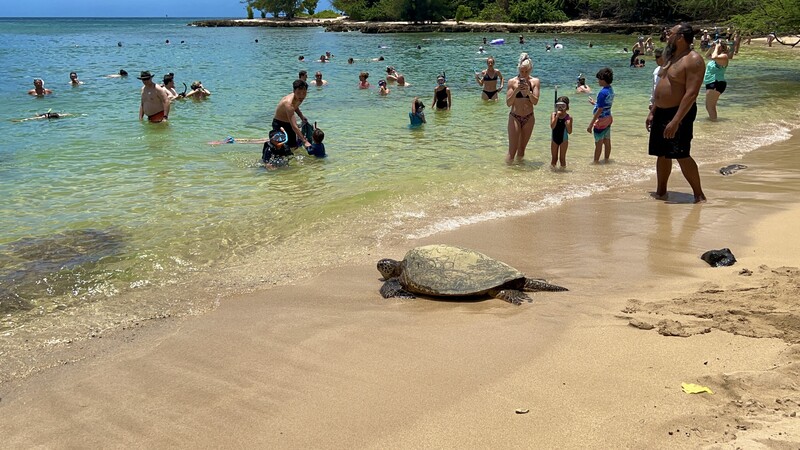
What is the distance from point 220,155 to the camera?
10.9m

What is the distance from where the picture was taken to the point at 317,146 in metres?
10.5

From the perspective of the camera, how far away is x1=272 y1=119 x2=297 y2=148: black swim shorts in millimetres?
10597

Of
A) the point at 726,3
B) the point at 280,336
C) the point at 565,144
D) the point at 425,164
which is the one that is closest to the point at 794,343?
the point at 280,336

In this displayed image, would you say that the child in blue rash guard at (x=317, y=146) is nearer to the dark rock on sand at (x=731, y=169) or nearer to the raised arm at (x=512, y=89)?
the raised arm at (x=512, y=89)

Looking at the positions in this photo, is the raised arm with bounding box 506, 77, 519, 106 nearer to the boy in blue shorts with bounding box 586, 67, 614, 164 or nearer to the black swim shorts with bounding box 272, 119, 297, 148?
the boy in blue shorts with bounding box 586, 67, 614, 164

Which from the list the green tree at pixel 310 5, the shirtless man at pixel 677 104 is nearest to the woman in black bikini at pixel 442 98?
the shirtless man at pixel 677 104

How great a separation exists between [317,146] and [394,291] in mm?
6014

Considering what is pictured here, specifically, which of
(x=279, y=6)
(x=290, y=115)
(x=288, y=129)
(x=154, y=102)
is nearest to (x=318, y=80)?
(x=154, y=102)

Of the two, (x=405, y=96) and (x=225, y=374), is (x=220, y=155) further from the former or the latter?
(x=405, y=96)

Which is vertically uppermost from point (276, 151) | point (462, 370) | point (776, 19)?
point (776, 19)

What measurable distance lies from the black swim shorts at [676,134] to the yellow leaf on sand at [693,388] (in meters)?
4.68

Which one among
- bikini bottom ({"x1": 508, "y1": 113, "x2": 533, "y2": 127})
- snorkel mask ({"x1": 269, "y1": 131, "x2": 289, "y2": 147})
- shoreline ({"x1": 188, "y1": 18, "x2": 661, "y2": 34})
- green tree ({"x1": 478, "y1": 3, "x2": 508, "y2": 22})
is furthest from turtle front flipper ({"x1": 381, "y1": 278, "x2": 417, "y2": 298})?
green tree ({"x1": 478, "y1": 3, "x2": 508, "y2": 22})

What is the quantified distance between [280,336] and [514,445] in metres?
1.95

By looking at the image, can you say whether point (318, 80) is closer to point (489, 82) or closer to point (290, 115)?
point (489, 82)
